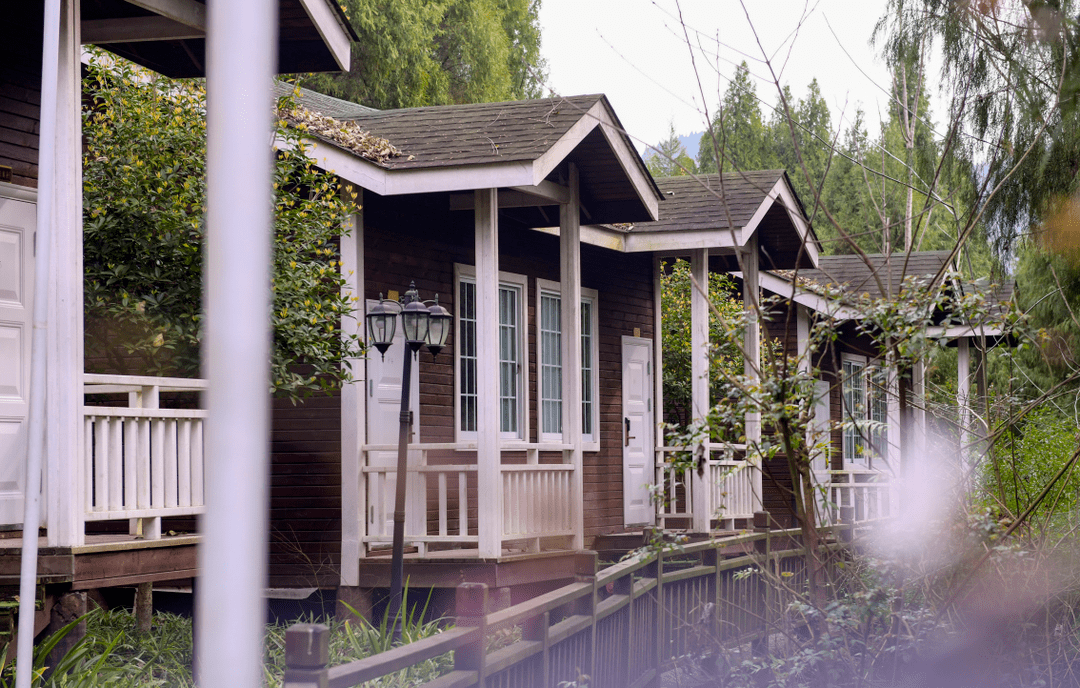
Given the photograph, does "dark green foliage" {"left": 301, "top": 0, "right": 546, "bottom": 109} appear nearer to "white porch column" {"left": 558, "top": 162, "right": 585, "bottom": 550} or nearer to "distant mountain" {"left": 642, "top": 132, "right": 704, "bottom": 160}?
"distant mountain" {"left": 642, "top": 132, "right": 704, "bottom": 160}

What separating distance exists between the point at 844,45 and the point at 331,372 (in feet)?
15.9

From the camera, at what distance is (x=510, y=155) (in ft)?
29.5

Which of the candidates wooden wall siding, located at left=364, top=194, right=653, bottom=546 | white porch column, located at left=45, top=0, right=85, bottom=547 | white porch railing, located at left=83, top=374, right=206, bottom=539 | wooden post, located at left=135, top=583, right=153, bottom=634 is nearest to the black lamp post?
wooden wall siding, located at left=364, top=194, right=653, bottom=546

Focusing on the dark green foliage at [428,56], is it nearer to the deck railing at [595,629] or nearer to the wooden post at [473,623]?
the deck railing at [595,629]

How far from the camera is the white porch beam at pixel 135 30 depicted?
23.5 ft

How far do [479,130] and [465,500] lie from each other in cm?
320

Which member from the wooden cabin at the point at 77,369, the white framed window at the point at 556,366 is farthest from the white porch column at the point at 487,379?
the white framed window at the point at 556,366

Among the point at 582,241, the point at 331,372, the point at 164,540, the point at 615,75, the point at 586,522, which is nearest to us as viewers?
the point at 615,75

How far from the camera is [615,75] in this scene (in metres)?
5.50

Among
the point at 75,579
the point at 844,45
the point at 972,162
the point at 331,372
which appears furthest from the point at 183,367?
the point at 972,162

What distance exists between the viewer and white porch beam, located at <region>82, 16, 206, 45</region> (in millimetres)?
7164

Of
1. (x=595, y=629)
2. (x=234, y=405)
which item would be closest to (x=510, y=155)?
(x=595, y=629)

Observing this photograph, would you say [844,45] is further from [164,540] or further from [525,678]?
[164,540]

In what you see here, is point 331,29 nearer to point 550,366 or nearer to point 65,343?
point 65,343
